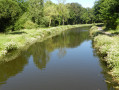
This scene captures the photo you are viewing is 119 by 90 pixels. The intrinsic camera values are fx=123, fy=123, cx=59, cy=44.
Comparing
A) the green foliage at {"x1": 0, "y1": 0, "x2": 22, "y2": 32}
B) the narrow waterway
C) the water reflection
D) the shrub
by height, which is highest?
the green foliage at {"x1": 0, "y1": 0, "x2": 22, "y2": 32}

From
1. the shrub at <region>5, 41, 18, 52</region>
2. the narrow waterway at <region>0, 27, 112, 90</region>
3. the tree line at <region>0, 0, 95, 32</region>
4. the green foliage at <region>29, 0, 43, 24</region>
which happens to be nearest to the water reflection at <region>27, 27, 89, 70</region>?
the narrow waterway at <region>0, 27, 112, 90</region>

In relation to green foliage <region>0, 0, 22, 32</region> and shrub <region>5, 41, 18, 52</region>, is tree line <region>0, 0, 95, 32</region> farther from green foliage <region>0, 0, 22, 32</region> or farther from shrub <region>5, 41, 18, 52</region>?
shrub <region>5, 41, 18, 52</region>

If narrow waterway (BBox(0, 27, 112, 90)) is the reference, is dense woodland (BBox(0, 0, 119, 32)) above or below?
above

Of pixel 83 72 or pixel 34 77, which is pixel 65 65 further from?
pixel 34 77

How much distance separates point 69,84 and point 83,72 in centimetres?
251

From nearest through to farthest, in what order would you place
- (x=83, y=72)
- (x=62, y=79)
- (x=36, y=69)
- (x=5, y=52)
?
1. (x=62, y=79)
2. (x=83, y=72)
3. (x=36, y=69)
4. (x=5, y=52)

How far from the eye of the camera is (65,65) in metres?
12.8

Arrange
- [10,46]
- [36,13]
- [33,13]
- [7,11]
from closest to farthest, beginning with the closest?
[10,46] < [7,11] < [36,13] < [33,13]


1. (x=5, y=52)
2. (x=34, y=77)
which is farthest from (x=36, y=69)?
(x=5, y=52)

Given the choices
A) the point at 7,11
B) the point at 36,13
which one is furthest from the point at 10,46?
the point at 36,13

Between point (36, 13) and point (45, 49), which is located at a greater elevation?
point (36, 13)

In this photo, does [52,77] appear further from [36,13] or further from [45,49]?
[36,13]

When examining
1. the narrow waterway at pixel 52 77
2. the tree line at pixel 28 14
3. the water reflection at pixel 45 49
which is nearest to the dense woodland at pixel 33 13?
the tree line at pixel 28 14

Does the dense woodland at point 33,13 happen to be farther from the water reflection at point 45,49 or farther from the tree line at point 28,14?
the water reflection at point 45,49
